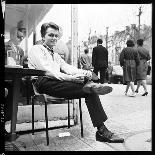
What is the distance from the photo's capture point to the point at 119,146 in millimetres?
2479

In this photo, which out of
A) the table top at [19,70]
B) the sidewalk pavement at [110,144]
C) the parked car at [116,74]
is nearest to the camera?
the table top at [19,70]

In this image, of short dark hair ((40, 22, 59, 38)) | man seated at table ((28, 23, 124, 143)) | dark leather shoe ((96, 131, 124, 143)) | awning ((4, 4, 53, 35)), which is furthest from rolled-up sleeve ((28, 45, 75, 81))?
dark leather shoe ((96, 131, 124, 143))

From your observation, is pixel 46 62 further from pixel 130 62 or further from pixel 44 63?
pixel 130 62

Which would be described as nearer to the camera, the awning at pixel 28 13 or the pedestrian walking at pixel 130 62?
the awning at pixel 28 13

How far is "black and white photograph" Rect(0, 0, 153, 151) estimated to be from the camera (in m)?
2.49

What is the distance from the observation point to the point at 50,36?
2.75 meters

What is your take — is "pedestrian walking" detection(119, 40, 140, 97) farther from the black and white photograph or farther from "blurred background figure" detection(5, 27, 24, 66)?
"blurred background figure" detection(5, 27, 24, 66)

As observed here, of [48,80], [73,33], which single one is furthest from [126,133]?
[73,33]

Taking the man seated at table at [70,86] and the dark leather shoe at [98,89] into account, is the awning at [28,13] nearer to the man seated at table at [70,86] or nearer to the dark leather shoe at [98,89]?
the man seated at table at [70,86]

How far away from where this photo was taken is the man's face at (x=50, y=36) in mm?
2736

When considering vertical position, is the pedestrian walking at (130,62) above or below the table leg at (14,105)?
above

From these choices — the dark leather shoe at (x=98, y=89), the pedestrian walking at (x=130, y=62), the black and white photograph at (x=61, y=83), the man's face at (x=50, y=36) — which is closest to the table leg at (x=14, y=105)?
the black and white photograph at (x=61, y=83)

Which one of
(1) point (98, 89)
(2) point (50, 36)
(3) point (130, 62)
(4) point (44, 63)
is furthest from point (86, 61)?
(3) point (130, 62)

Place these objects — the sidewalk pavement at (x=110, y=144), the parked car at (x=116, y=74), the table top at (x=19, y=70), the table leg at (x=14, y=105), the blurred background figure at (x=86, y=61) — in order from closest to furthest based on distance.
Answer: the table top at (x=19, y=70) < the sidewalk pavement at (x=110, y=144) < the table leg at (x=14, y=105) < the blurred background figure at (x=86, y=61) < the parked car at (x=116, y=74)
